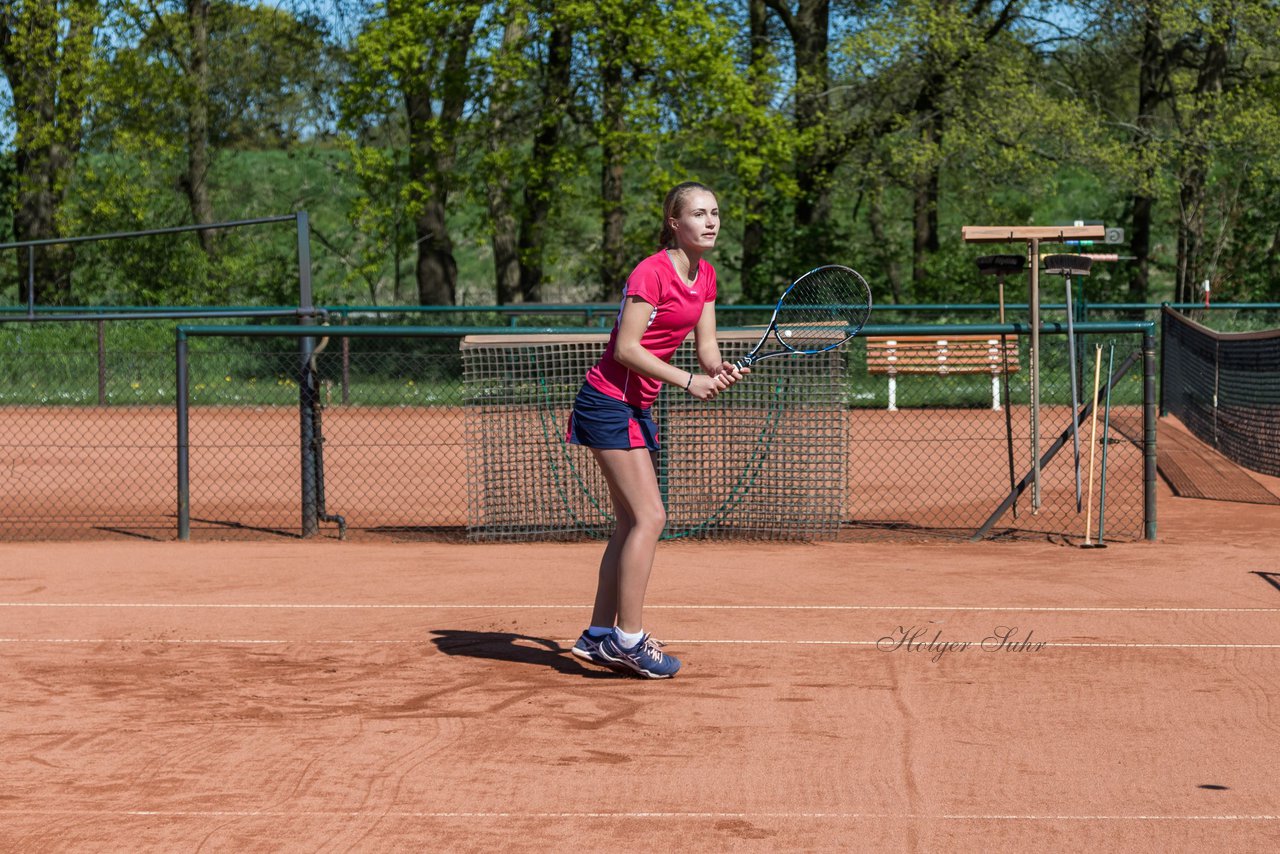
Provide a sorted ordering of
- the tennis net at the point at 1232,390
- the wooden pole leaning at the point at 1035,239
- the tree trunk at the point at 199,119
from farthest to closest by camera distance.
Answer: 1. the tree trunk at the point at 199,119
2. the tennis net at the point at 1232,390
3. the wooden pole leaning at the point at 1035,239

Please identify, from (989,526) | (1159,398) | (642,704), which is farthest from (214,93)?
(642,704)

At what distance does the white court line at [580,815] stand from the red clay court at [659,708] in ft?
0.04

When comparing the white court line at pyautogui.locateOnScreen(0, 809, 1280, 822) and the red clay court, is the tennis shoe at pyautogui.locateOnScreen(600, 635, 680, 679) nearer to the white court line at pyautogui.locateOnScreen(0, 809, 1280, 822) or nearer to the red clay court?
the red clay court

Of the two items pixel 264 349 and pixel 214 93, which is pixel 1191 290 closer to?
pixel 264 349

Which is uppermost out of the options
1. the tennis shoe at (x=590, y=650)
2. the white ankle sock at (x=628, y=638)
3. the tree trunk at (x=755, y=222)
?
the tree trunk at (x=755, y=222)

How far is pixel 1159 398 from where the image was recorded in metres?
20.6

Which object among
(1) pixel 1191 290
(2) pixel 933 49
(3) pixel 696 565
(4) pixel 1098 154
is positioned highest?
(2) pixel 933 49

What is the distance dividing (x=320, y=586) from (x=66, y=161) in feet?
74.7

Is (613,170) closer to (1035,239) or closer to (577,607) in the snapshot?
(1035,239)

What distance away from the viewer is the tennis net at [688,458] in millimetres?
10891

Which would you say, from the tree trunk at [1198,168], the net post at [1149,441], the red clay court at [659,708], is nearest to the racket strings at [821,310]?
the red clay court at [659,708]

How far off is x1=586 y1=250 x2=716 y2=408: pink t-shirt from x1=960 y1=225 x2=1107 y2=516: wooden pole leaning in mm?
4815

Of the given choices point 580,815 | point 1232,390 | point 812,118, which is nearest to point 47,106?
point 812,118

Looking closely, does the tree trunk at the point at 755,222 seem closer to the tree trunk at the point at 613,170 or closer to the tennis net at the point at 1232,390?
the tree trunk at the point at 613,170
